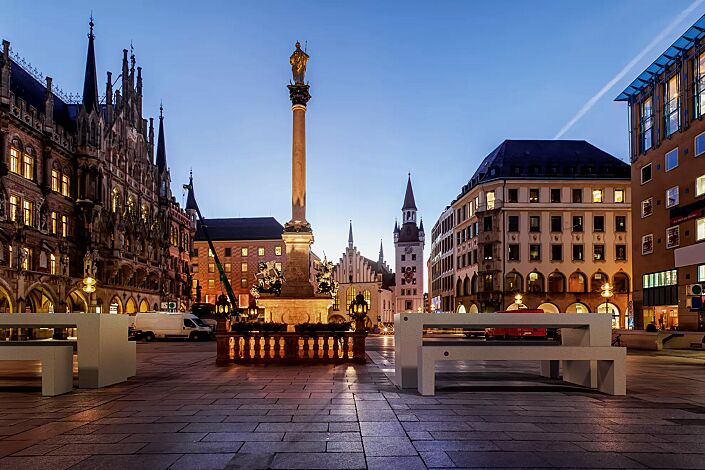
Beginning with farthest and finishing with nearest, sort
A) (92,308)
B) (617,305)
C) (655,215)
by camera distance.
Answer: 1. (617,305)
2. (92,308)
3. (655,215)

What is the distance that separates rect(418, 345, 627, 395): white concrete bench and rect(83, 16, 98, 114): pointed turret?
56.5 m

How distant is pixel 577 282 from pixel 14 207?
5729 centimetres

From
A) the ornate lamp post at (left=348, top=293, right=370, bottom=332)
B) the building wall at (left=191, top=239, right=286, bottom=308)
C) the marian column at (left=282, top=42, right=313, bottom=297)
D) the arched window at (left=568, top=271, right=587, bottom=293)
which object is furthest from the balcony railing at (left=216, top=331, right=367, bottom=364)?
the building wall at (left=191, top=239, right=286, bottom=308)

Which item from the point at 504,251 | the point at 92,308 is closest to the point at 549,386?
the point at 92,308

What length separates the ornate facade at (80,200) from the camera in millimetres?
47156

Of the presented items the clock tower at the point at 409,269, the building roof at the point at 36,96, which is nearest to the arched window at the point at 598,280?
the building roof at the point at 36,96

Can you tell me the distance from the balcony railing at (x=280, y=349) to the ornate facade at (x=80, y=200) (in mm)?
30418

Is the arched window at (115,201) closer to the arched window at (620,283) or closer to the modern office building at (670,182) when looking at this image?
the modern office building at (670,182)

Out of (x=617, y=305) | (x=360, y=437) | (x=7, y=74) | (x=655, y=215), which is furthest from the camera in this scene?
(x=617, y=305)

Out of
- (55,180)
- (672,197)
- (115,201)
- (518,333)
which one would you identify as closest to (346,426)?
(518,333)

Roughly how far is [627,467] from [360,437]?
3.37m

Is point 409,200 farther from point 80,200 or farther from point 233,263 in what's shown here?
point 80,200

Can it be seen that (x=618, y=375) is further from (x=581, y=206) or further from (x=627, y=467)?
(x=581, y=206)

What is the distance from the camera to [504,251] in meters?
74.6
